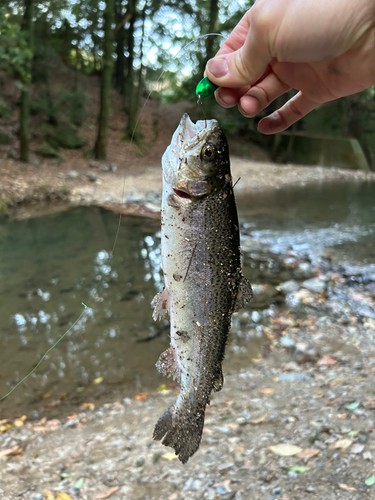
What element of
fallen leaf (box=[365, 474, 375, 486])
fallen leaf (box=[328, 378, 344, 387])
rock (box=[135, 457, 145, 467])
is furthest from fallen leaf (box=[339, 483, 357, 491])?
rock (box=[135, 457, 145, 467])

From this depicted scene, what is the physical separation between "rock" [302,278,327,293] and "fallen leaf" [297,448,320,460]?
396 centimetres

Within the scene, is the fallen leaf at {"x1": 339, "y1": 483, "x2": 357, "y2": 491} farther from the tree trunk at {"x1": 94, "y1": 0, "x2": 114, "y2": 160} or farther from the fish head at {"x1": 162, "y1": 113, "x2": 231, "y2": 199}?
the tree trunk at {"x1": 94, "y1": 0, "x2": 114, "y2": 160}

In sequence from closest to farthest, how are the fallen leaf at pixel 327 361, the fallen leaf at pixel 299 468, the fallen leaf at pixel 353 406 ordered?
the fallen leaf at pixel 299 468
the fallen leaf at pixel 353 406
the fallen leaf at pixel 327 361

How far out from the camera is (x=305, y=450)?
3521 mm

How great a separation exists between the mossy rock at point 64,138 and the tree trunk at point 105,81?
137 centimetres

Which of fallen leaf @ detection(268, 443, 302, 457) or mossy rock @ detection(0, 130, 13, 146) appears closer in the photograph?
fallen leaf @ detection(268, 443, 302, 457)

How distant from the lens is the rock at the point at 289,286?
7.22 meters

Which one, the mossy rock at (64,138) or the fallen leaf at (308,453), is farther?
the mossy rock at (64,138)

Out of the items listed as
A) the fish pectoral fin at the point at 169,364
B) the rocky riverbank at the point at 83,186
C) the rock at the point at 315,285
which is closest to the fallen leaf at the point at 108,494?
the fish pectoral fin at the point at 169,364

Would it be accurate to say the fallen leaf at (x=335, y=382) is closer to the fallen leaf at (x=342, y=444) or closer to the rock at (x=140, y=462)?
the fallen leaf at (x=342, y=444)

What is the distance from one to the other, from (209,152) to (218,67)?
483 mm

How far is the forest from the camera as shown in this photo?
1550 centimetres

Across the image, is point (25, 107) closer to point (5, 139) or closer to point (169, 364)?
point (5, 139)

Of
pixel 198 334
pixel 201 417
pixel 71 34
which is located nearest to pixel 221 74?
pixel 198 334
